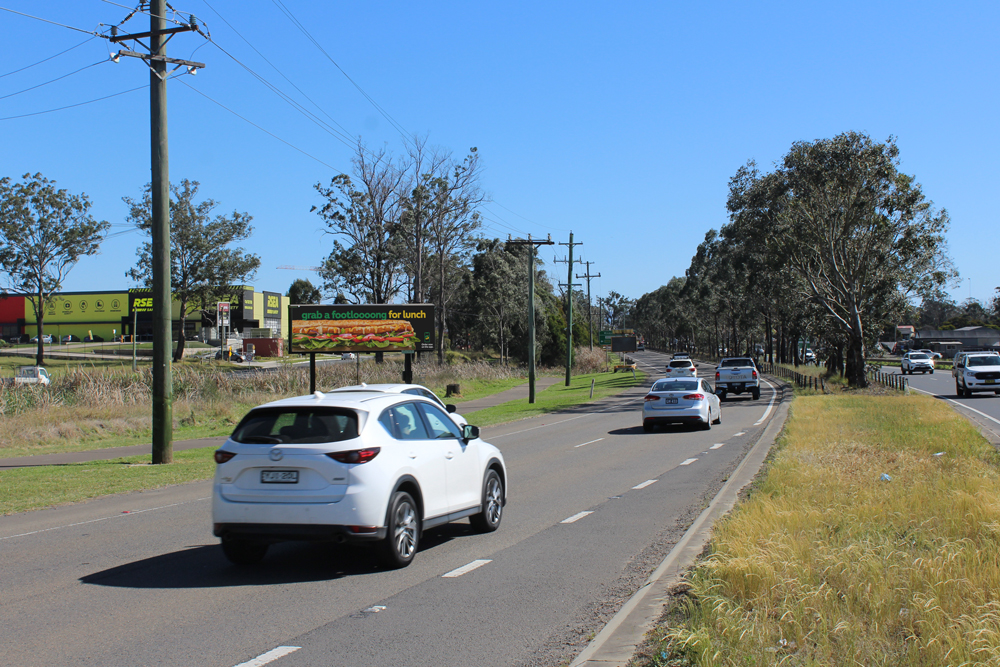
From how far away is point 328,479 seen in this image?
7340 mm

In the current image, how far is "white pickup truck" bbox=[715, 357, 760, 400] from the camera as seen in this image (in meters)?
38.8

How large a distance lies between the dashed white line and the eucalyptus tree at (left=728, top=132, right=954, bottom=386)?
3857 centimetres

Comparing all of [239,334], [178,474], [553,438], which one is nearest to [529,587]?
[178,474]

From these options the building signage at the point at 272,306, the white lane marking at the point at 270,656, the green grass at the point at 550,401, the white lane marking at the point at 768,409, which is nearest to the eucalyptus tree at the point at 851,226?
the white lane marking at the point at 768,409

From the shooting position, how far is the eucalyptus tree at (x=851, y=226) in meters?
41.8

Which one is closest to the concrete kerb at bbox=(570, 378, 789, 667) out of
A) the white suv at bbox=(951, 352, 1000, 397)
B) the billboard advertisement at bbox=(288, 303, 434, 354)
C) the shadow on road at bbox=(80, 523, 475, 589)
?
the shadow on road at bbox=(80, 523, 475, 589)

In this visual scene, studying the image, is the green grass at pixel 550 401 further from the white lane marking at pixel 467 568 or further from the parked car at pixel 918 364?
the white lane marking at pixel 467 568

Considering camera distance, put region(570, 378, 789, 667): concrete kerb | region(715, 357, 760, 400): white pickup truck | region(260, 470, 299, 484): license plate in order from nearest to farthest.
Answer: region(570, 378, 789, 667): concrete kerb → region(260, 470, 299, 484): license plate → region(715, 357, 760, 400): white pickup truck

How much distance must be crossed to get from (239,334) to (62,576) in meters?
98.7

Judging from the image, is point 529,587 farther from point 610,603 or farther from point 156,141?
point 156,141

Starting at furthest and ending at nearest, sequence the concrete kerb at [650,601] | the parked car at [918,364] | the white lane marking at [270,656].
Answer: the parked car at [918,364] < the white lane marking at [270,656] < the concrete kerb at [650,601]

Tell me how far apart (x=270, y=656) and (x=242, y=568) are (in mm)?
2731

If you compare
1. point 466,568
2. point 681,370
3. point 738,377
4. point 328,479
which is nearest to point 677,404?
point 738,377

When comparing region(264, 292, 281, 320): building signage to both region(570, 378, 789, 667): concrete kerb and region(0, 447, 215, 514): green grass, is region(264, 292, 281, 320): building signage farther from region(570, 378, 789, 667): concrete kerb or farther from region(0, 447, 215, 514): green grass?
region(570, 378, 789, 667): concrete kerb
